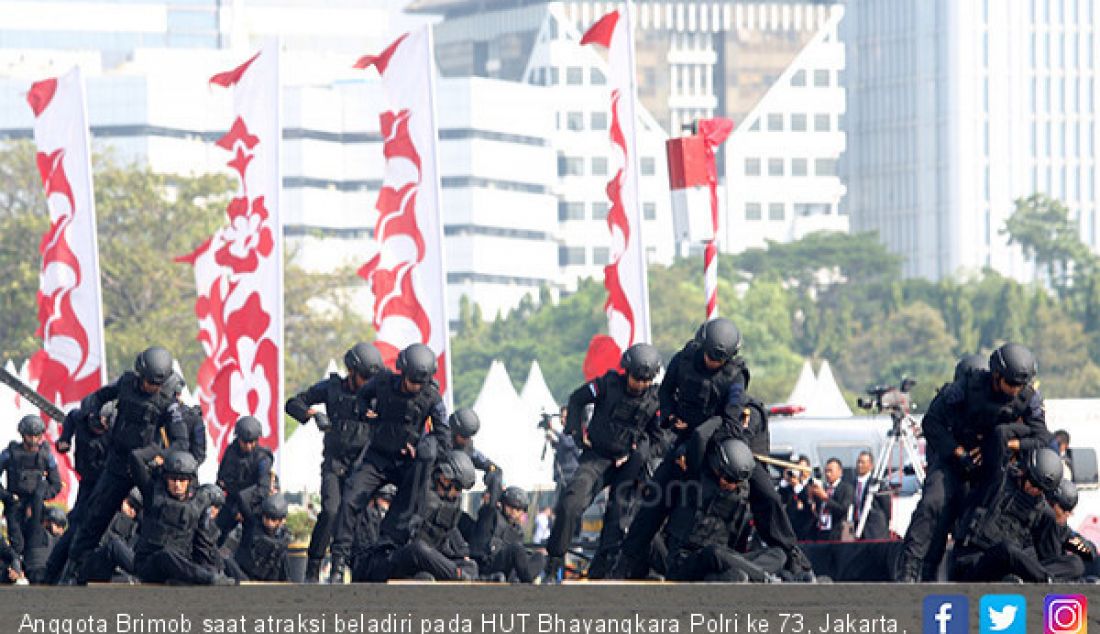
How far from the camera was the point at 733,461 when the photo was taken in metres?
17.1

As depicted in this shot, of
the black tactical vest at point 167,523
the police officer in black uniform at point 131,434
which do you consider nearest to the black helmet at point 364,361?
the police officer in black uniform at point 131,434

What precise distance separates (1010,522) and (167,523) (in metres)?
5.99

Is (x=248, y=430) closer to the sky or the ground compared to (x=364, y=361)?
closer to the ground

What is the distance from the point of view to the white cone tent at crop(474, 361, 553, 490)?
4981cm

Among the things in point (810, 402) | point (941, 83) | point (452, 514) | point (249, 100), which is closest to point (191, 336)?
point (810, 402)

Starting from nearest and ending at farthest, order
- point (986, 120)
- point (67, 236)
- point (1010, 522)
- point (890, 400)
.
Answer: point (1010, 522), point (890, 400), point (67, 236), point (986, 120)

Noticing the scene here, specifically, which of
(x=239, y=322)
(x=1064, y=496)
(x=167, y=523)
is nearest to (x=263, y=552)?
(x=167, y=523)

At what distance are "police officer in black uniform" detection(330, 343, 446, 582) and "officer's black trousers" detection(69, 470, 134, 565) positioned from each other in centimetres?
171

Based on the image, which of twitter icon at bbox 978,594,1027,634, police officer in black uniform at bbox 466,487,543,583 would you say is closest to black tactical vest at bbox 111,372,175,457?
police officer in black uniform at bbox 466,487,543,583

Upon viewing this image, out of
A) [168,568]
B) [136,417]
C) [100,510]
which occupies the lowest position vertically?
[168,568]

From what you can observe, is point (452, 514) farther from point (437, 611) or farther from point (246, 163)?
point (246, 163)

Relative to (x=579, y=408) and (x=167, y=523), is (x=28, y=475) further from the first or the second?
(x=579, y=408)

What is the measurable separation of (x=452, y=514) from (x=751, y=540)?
2.23 metres

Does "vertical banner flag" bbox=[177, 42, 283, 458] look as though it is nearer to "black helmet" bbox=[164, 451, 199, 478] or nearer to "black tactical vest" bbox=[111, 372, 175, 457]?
"black tactical vest" bbox=[111, 372, 175, 457]
